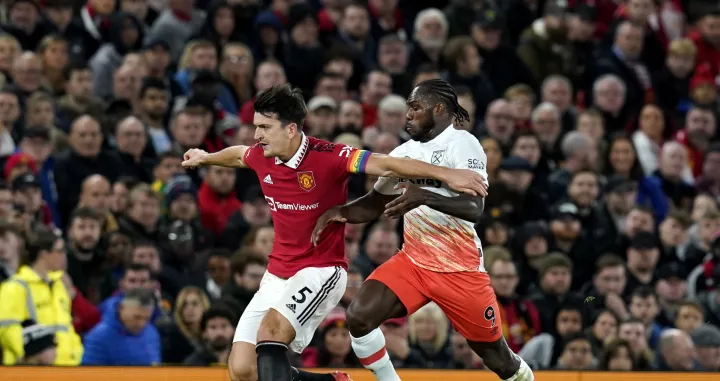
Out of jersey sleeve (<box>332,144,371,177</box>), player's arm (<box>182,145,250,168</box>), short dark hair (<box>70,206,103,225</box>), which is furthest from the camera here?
short dark hair (<box>70,206,103,225</box>)

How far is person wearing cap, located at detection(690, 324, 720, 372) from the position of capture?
41.3ft

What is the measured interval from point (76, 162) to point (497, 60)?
510cm

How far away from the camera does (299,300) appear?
8.67 meters

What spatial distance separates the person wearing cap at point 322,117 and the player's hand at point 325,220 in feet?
17.7

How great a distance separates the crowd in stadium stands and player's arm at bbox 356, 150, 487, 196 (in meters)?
3.27

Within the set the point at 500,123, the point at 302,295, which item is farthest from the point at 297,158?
the point at 500,123

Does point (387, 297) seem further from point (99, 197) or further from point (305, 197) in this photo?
point (99, 197)

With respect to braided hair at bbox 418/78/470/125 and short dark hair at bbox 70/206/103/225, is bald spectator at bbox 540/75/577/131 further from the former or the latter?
braided hair at bbox 418/78/470/125

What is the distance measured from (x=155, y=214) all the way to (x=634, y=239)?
14.0ft

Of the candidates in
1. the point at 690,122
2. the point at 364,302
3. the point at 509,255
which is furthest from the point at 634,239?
the point at 364,302

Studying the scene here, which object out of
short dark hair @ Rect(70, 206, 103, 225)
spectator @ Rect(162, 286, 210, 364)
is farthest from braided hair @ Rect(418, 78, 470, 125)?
short dark hair @ Rect(70, 206, 103, 225)

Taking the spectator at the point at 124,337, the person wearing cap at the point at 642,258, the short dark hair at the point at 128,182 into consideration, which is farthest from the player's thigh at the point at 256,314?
the person wearing cap at the point at 642,258

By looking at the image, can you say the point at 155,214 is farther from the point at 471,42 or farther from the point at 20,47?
the point at 471,42

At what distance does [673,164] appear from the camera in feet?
50.6
